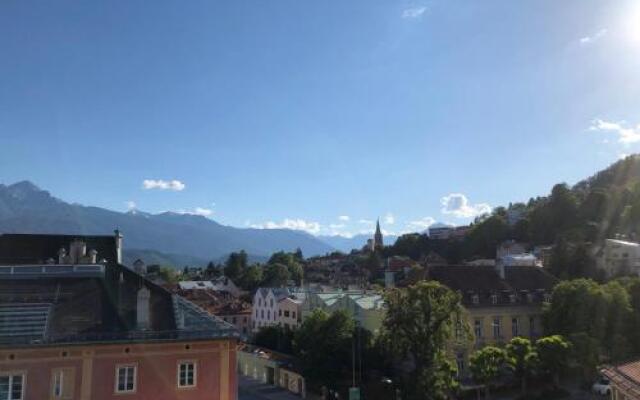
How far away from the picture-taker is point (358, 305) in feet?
173

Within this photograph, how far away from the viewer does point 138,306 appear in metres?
26.1

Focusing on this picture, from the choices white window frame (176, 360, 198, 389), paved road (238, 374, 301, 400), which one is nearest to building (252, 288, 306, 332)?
paved road (238, 374, 301, 400)

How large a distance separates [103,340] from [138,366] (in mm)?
1880

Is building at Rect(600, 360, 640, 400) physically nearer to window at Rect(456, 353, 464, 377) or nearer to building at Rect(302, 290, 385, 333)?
window at Rect(456, 353, 464, 377)

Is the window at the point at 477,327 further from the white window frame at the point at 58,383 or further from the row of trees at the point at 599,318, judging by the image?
the white window frame at the point at 58,383

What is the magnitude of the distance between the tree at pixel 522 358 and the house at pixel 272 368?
609 inches

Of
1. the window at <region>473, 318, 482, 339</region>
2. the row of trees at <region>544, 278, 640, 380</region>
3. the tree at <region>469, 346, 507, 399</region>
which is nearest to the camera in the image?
the tree at <region>469, 346, 507, 399</region>

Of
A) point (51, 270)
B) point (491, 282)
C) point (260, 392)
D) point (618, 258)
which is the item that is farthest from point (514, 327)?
point (618, 258)

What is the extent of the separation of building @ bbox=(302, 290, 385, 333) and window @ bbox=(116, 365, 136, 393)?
76.5ft

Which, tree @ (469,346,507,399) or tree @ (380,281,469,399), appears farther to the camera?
tree @ (469,346,507,399)

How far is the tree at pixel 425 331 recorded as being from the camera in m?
37.0

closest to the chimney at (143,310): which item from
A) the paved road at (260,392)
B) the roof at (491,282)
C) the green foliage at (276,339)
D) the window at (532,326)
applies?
the paved road at (260,392)

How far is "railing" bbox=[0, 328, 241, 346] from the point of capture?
23.7 meters

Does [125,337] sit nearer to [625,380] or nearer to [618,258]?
[625,380]
